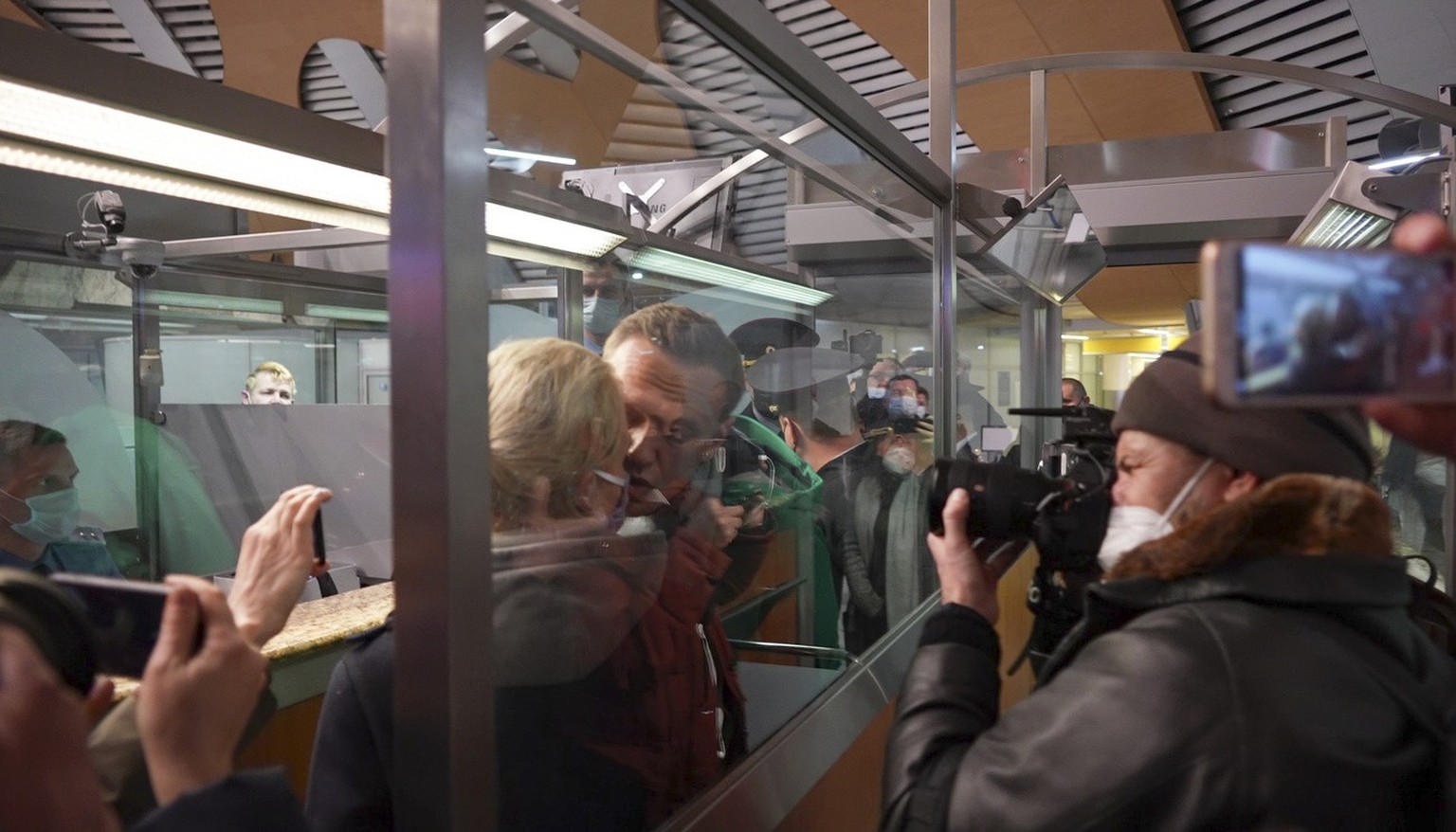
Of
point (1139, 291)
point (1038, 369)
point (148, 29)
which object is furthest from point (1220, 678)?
point (148, 29)

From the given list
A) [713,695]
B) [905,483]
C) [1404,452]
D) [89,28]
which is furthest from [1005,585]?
[89,28]

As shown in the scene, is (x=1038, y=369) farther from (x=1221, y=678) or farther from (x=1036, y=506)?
(x=1221, y=678)

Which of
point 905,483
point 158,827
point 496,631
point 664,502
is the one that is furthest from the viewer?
point 905,483

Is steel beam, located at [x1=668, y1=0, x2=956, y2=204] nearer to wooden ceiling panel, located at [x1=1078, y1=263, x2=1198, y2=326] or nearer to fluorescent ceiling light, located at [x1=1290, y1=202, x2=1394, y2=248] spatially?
fluorescent ceiling light, located at [x1=1290, y1=202, x2=1394, y2=248]

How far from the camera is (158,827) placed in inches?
23.6

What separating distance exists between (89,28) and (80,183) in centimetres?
1036

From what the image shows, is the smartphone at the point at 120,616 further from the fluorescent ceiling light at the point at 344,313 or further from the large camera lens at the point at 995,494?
the fluorescent ceiling light at the point at 344,313

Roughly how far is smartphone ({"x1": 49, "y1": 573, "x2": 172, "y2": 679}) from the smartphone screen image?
633mm

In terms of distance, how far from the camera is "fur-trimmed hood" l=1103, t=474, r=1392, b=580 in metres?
1.02

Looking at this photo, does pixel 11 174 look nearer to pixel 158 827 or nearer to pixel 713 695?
pixel 713 695

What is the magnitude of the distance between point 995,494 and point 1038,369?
15.1 feet

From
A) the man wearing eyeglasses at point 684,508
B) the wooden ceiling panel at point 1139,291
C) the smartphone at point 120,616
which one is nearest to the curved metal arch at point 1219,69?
the man wearing eyeglasses at point 684,508

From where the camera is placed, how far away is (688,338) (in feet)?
4.55

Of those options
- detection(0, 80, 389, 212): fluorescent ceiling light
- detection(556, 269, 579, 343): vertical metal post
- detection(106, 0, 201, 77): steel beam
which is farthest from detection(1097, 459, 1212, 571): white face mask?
detection(106, 0, 201, 77): steel beam
